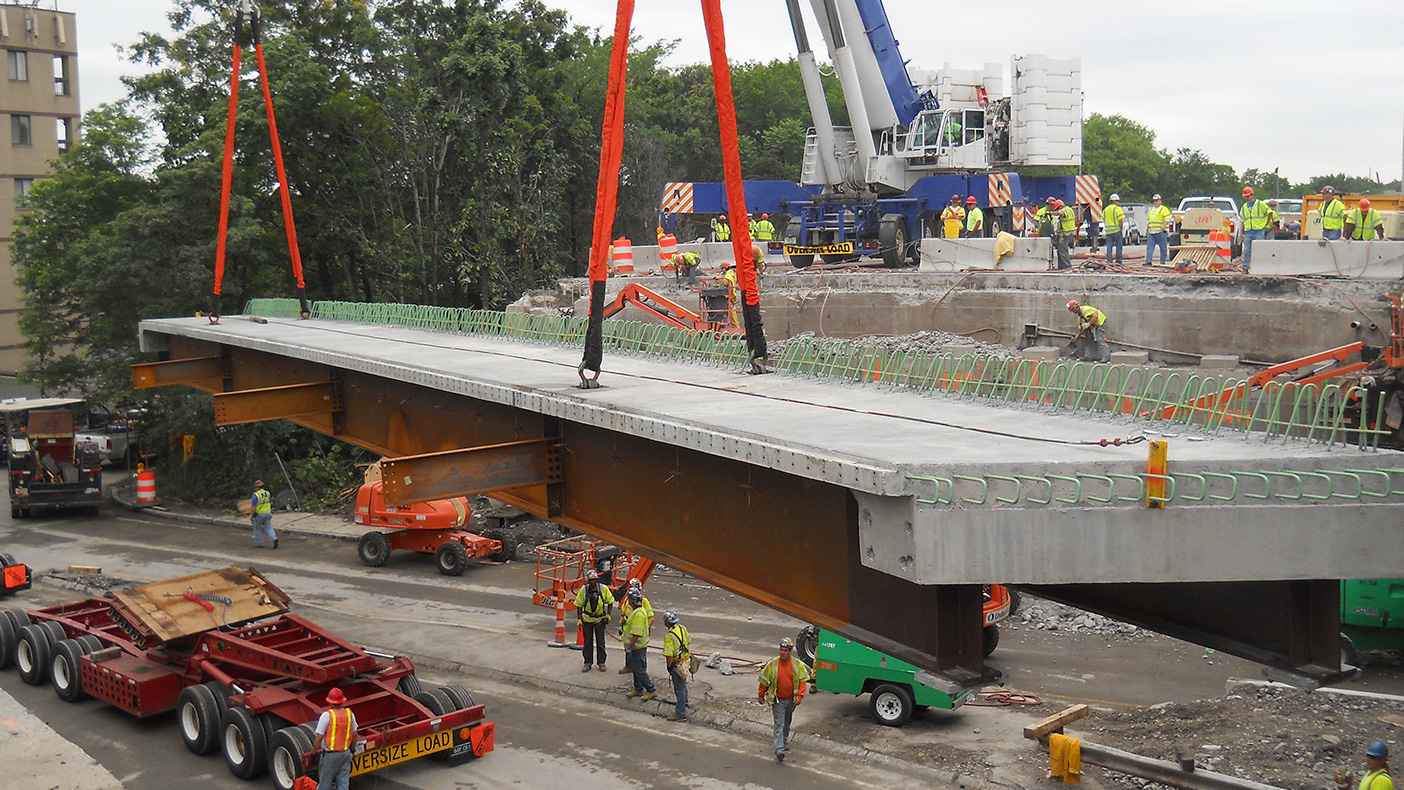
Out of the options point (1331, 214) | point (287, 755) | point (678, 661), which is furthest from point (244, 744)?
point (1331, 214)

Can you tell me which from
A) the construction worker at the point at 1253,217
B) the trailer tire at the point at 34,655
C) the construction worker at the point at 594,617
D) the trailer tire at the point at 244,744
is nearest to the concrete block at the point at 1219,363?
the construction worker at the point at 1253,217

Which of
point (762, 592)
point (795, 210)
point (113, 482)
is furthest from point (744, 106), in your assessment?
point (762, 592)

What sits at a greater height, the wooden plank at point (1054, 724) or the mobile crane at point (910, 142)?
the mobile crane at point (910, 142)

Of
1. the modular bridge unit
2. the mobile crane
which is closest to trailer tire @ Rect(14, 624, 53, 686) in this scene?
the modular bridge unit

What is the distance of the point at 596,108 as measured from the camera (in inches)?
1935

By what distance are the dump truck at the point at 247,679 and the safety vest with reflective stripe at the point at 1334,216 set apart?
18.2 metres

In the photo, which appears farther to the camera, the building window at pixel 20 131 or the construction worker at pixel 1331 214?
the building window at pixel 20 131

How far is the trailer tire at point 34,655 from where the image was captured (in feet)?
54.0

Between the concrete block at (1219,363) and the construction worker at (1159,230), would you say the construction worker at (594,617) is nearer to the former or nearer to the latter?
the concrete block at (1219,363)

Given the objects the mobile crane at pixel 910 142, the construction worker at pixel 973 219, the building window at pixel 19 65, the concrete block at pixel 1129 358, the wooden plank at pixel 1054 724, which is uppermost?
the building window at pixel 19 65

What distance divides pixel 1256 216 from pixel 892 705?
13.7m

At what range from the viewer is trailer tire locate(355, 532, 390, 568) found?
80.5 ft

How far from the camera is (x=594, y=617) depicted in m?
17.1

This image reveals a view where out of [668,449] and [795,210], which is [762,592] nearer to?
[668,449]
